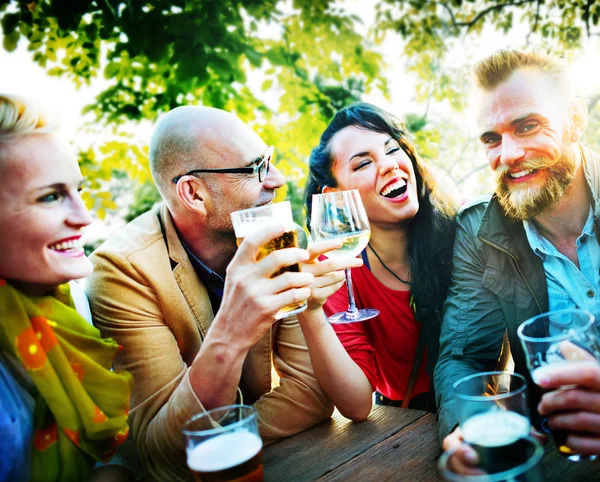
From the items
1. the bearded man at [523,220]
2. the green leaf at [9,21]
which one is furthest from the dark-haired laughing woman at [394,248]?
the green leaf at [9,21]

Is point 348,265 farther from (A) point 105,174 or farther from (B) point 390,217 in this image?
(A) point 105,174

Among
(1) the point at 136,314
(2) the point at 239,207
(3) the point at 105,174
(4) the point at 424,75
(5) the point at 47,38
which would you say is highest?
(5) the point at 47,38

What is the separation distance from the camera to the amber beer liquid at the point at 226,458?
3.69 feet

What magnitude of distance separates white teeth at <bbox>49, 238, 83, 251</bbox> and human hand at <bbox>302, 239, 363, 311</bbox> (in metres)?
0.79

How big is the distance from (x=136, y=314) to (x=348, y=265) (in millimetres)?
917

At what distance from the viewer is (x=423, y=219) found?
292 cm

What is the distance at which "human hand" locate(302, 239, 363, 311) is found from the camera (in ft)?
5.53

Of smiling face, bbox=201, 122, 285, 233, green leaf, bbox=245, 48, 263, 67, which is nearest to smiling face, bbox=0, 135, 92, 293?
smiling face, bbox=201, 122, 285, 233

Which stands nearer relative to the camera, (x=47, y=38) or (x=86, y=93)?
(x=47, y=38)

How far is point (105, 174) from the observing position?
4660 millimetres

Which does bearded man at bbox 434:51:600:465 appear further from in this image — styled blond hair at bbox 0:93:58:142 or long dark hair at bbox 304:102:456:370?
styled blond hair at bbox 0:93:58:142

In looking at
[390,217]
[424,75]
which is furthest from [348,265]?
[424,75]

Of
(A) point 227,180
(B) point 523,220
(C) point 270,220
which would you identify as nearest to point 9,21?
(A) point 227,180

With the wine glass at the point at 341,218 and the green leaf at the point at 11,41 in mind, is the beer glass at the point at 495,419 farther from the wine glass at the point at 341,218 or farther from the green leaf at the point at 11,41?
the green leaf at the point at 11,41
